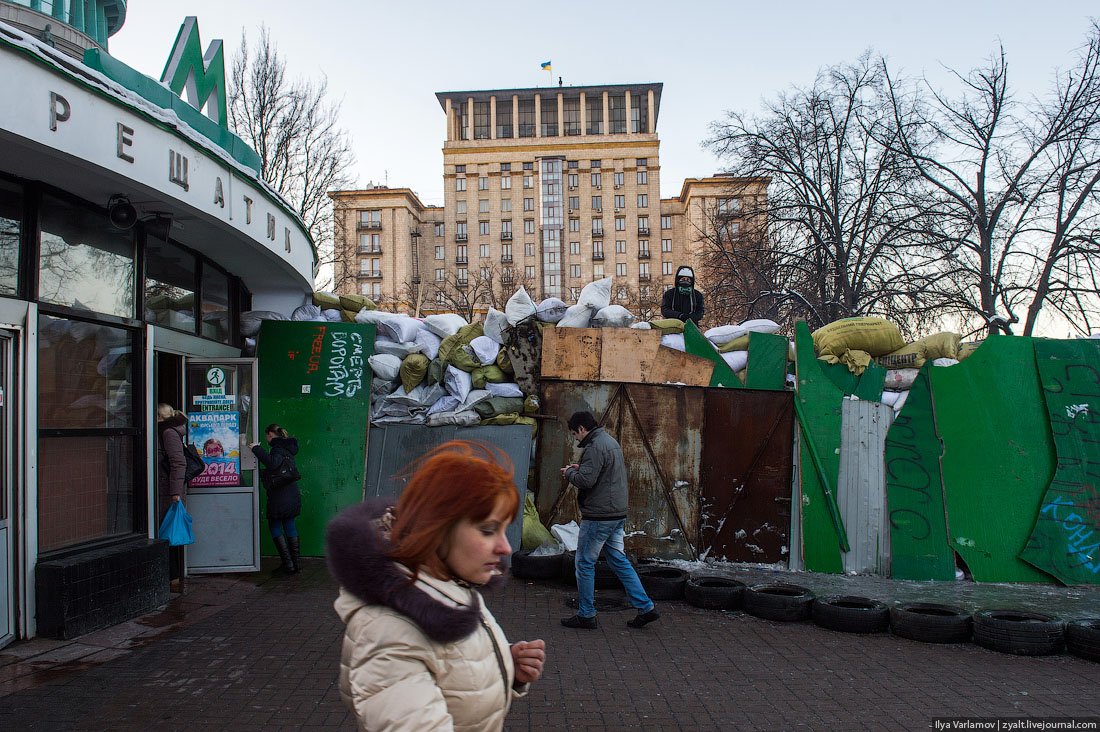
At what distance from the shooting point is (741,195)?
19.2 meters

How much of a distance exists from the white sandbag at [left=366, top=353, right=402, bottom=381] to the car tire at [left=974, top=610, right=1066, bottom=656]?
21.3ft

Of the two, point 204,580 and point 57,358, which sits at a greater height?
point 57,358

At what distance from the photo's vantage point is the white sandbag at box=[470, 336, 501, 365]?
9281 millimetres

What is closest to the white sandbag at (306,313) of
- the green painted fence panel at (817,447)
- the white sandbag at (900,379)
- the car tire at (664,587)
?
the car tire at (664,587)

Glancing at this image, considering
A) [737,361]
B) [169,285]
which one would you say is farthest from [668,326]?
[169,285]

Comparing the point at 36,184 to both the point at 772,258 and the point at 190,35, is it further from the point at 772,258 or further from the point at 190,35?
the point at 772,258

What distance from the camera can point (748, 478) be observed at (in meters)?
8.66

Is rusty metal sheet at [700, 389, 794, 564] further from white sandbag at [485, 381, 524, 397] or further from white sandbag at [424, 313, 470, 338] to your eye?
white sandbag at [424, 313, 470, 338]

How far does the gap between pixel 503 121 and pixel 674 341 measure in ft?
254

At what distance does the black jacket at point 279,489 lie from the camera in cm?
816

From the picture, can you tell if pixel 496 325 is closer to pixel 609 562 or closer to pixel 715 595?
pixel 609 562

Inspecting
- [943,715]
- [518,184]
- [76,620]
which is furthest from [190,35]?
[518,184]

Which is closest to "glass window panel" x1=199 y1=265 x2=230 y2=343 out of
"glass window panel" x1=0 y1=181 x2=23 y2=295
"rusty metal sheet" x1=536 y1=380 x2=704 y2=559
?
"glass window panel" x1=0 y1=181 x2=23 y2=295

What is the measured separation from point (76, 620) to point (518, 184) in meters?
76.6
